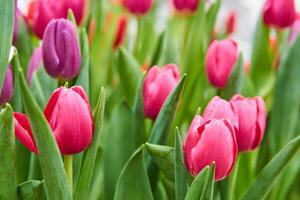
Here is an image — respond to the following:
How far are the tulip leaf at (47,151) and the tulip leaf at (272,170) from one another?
16 centimetres

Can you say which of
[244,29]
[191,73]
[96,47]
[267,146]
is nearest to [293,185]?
[267,146]

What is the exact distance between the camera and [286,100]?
69 centimetres

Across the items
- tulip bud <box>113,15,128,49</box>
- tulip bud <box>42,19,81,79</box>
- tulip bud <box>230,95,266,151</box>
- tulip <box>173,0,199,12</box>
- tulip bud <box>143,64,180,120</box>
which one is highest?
tulip <box>173,0,199,12</box>

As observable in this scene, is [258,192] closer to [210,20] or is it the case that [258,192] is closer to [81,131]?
[81,131]

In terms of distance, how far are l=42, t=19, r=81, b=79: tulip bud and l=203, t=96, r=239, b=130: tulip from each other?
0.40 feet

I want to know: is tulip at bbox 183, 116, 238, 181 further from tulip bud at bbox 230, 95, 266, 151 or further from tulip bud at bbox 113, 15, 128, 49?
tulip bud at bbox 113, 15, 128, 49

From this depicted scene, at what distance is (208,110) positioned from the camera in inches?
19.4

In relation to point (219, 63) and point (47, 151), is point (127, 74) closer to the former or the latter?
point (219, 63)

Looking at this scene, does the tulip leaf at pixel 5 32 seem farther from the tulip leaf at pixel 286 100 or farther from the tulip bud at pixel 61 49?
the tulip leaf at pixel 286 100

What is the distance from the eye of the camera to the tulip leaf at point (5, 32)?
1.54 ft

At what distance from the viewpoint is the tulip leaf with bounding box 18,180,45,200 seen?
46 centimetres

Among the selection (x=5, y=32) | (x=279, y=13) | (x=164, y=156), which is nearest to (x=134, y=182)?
(x=164, y=156)

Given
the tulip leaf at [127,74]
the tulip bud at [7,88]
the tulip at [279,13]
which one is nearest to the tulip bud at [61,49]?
the tulip bud at [7,88]

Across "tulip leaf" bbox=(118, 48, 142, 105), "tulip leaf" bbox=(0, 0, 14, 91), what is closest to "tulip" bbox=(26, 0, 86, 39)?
"tulip leaf" bbox=(118, 48, 142, 105)
